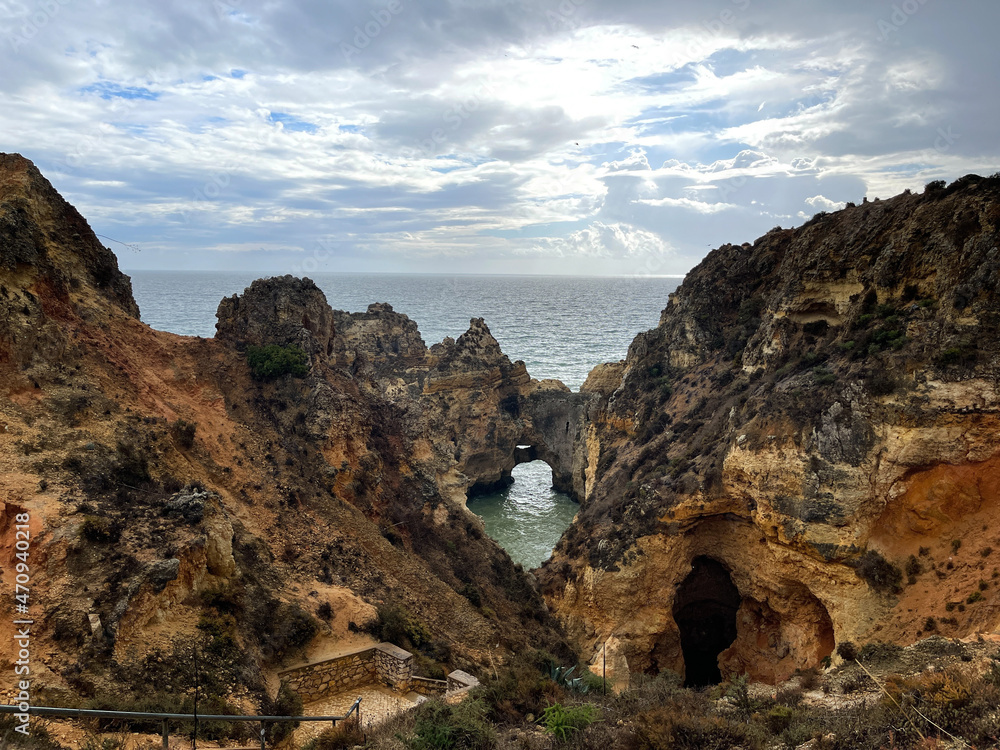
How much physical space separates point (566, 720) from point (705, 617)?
20959 mm

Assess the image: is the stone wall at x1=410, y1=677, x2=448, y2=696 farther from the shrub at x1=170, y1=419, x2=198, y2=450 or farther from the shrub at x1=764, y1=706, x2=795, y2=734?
the shrub at x1=170, y1=419, x2=198, y2=450

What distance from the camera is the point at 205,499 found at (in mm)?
15734

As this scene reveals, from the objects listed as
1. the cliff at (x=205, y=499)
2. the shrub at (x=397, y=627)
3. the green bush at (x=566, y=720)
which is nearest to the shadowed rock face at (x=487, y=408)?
the cliff at (x=205, y=499)

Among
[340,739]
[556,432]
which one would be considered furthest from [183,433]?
[556,432]

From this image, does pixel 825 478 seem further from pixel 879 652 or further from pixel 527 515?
pixel 527 515

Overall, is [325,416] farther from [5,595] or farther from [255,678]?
[5,595]

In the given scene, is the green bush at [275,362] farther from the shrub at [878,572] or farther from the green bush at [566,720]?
the shrub at [878,572]

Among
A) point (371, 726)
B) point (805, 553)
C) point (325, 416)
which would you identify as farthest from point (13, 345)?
point (805, 553)

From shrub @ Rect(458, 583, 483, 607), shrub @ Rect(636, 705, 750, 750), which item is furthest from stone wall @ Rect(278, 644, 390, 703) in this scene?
shrub @ Rect(636, 705, 750, 750)

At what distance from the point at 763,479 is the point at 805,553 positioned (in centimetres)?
294

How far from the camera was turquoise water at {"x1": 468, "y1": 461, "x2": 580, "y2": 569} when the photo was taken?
44375mm

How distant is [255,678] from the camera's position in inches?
563

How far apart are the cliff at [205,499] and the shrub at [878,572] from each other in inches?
459

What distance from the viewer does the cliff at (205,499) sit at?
1269 centimetres
